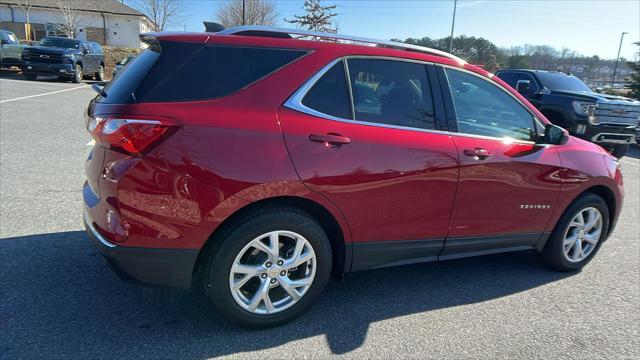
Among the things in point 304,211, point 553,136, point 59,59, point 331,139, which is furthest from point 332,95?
point 59,59

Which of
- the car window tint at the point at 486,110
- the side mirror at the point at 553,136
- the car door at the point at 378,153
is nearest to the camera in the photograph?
the car door at the point at 378,153

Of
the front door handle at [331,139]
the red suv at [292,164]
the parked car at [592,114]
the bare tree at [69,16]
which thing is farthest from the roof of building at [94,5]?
the front door handle at [331,139]

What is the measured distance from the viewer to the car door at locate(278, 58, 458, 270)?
275cm

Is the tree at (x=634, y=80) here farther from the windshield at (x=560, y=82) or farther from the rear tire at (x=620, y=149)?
the rear tire at (x=620, y=149)

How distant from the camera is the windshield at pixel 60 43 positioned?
20344 mm

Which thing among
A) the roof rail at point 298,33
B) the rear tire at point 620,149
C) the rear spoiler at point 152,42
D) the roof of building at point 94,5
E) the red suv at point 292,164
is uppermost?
the roof of building at point 94,5

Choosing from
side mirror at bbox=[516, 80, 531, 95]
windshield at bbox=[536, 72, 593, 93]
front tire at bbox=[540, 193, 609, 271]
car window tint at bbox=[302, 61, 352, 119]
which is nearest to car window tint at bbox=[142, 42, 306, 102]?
car window tint at bbox=[302, 61, 352, 119]

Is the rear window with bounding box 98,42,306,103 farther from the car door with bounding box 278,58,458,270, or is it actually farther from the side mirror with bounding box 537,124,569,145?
the side mirror with bounding box 537,124,569,145

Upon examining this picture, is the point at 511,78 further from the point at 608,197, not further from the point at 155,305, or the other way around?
the point at 155,305

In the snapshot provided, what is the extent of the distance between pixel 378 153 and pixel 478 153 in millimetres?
888

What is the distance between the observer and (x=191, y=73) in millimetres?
2572

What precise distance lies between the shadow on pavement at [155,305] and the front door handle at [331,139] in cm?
123

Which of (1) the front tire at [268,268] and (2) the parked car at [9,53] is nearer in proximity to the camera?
(1) the front tire at [268,268]

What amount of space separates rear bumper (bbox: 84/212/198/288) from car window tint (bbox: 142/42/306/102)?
0.87 metres
